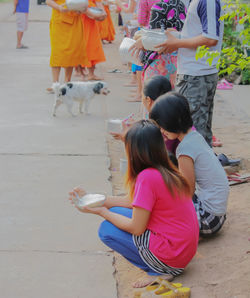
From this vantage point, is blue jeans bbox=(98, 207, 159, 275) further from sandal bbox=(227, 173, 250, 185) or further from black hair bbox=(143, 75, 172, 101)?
sandal bbox=(227, 173, 250, 185)

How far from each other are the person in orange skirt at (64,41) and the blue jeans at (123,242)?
5755 millimetres

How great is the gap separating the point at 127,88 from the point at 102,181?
15.3 ft

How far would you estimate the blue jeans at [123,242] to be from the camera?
3381mm

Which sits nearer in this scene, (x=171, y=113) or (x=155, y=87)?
(x=171, y=113)

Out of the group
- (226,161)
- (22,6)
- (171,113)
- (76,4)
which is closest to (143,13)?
(76,4)

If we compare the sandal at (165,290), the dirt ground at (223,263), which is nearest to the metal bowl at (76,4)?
the dirt ground at (223,263)

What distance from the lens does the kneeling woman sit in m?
3.18

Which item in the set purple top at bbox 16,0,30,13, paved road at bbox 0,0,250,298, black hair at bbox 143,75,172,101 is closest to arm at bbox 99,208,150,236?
paved road at bbox 0,0,250,298

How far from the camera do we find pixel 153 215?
3.29 m

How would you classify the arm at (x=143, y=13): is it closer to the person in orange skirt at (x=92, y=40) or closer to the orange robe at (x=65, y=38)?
the orange robe at (x=65, y=38)

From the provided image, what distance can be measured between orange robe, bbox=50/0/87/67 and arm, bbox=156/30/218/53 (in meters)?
4.61

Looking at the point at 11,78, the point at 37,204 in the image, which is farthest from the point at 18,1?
the point at 37,204

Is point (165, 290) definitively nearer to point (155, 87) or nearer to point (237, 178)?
point (155, 87)

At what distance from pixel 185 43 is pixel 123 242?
188 centimetres
